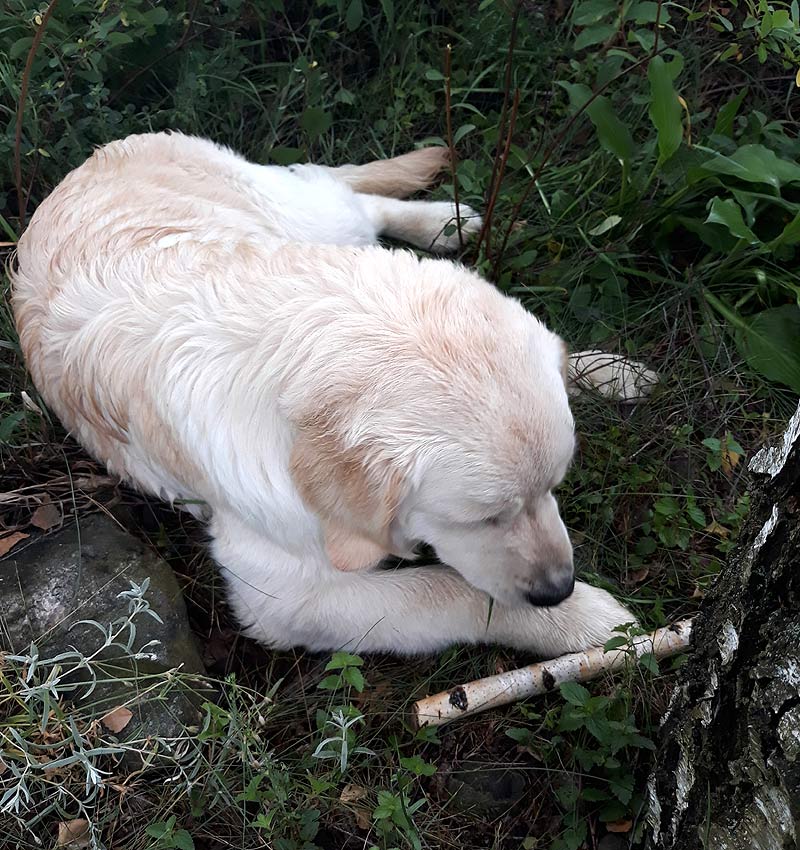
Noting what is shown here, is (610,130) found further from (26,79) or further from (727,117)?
(26,79)

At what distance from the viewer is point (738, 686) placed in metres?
1.45

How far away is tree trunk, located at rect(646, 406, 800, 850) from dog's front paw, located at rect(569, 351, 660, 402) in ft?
3.98

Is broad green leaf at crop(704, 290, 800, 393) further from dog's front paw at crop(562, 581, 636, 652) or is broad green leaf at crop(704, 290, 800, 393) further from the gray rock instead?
the gray rock

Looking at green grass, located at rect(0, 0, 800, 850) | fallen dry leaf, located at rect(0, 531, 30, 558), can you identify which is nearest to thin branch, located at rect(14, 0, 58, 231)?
green grass, located at rect(0, 0, 800, 850)

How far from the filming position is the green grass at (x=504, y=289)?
2057 mm

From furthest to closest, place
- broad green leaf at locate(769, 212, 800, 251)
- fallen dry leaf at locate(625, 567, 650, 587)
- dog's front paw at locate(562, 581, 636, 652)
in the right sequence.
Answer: broad green leaf at locate(769, 212, 800, 251)
fallen dry leaf at locate(625, 567, 650, 587)
dog's front paw at locate(562, 581, 636, 652)

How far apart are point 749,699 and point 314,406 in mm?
1064

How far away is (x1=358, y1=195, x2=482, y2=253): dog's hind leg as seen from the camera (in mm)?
3248

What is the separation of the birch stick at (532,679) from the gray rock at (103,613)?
68 centimetres

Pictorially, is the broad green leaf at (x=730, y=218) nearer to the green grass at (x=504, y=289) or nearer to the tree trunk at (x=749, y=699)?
the green grass at (x=504, y=289)

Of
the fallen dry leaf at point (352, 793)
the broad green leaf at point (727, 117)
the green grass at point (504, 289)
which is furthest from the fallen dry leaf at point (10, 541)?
the broad green leaf at point (727, 117)

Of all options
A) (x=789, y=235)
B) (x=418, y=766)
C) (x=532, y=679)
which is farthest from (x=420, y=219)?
(x=418, y=766)

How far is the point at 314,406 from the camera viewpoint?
1827 millimetres

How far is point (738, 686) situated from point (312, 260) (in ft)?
4.44
